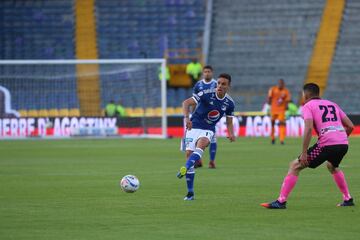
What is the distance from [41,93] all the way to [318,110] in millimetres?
25188

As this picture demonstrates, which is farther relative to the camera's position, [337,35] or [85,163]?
[337,35]

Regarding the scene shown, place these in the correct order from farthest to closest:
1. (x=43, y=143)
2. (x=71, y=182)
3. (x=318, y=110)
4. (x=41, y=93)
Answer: (x=41, y=93)
(x=43, y=143)
(x=71, y=182)
(x=318, y=110)

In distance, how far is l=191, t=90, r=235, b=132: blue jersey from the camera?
14.3m

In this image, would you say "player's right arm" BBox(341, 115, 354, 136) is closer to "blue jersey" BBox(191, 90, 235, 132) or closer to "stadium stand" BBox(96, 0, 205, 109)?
"blue jersey" BBox(191, 90, 235, 132)

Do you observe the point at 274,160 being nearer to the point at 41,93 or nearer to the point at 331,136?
the point at 331,136

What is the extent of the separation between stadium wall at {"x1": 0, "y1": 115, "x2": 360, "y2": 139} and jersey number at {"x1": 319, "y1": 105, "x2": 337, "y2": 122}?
23883mm

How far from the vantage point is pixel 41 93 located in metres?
36.1

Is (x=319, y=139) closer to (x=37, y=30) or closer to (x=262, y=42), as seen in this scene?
(x=262, y=42)

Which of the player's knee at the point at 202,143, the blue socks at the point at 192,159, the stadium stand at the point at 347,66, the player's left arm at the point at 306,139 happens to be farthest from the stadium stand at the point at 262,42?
the player's left arm at the point at 306,139

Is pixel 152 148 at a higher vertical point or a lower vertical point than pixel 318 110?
lower

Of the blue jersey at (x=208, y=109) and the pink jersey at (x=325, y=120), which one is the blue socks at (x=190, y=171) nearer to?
the blue jersey at (x=208, y=109)

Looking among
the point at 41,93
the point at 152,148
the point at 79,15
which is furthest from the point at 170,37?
the point at 152,148

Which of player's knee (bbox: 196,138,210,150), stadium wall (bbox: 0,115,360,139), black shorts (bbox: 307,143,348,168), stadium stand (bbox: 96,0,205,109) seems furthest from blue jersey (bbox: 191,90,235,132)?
stadium stand (bbox: 96,0,205,109)

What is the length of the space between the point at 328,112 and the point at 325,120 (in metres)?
0.11
